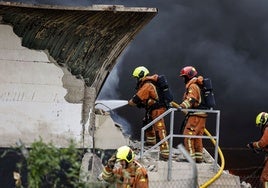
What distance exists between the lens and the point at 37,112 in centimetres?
1060

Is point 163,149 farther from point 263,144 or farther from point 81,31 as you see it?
point 81,31

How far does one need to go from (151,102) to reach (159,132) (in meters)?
0.55

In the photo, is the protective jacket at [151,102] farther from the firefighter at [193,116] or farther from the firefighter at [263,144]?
the firefighter at [263,144]

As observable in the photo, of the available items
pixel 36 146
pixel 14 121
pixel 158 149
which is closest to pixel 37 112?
pixel 14 121

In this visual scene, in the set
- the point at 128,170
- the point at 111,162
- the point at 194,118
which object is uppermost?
the point at 194,118

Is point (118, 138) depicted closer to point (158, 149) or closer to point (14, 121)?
point (158, 149)

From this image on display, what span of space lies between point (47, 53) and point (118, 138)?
1969 millimetres

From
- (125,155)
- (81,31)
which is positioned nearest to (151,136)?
(81,31)

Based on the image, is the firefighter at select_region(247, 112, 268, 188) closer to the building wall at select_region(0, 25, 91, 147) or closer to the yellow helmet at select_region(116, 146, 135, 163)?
the building wall at select_region(0, 25, 91, 147)

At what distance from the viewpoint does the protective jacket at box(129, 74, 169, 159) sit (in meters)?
10.6

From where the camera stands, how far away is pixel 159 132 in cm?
1075

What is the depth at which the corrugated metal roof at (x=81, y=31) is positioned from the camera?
33.6ft

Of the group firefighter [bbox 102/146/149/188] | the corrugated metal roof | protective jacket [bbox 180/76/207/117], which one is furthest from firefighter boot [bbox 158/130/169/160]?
firefighter [bbox 102/146/149/188]

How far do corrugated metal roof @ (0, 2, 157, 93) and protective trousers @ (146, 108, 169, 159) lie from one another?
3.89 ft
